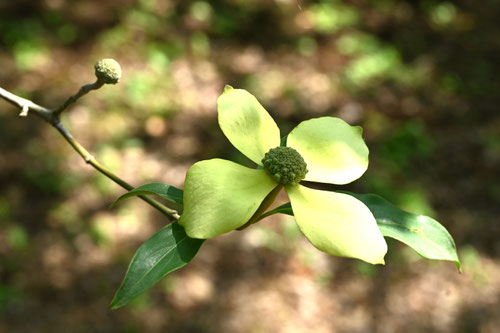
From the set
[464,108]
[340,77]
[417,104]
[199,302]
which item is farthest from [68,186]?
[464,108]

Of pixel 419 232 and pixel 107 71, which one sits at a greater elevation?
pixel 107 71

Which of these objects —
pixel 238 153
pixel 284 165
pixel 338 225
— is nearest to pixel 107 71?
pixel 284 165

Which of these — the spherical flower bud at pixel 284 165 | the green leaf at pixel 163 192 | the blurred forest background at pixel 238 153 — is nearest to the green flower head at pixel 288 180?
the spherical flower bud at pixel 284 165

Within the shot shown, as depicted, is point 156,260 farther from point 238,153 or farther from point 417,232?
point 238,153

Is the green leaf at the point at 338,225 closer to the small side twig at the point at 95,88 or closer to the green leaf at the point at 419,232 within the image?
the green leaf at the point at 419,232

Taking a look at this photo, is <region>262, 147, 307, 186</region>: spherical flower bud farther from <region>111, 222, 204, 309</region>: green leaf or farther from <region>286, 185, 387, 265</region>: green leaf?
<region>111, 222, 204, 309</region>: green leaf

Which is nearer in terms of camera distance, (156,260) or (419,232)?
(156,260)

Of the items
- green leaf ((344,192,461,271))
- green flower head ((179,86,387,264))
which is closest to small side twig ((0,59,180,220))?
green flower head ((179,86,387,264))

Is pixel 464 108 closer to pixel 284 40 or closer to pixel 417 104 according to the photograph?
pixel 417 104
